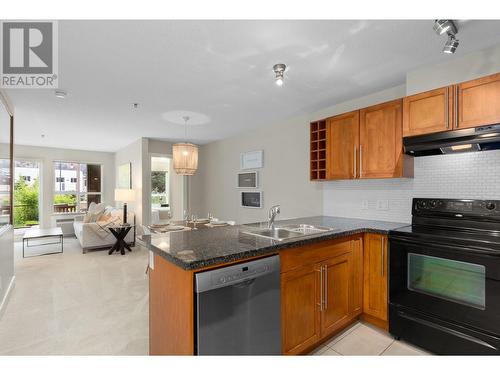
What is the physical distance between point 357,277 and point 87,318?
265cm

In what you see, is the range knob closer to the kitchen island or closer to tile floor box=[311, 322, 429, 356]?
the kitchen island

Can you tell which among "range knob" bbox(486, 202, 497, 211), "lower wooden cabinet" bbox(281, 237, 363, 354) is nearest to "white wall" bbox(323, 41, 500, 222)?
"range knob" bbox(486, 202, 497, 211)

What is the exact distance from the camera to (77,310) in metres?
2.68

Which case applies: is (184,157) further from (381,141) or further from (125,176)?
(125,176)

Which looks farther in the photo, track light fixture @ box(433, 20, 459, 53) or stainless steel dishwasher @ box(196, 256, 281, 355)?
track light fixture @ box(433, 20, 459, 53)

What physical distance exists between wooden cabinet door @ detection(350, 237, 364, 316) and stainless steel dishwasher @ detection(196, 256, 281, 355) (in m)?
0.99

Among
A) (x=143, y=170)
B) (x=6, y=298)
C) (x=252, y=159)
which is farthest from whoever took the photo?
(x=143, y=170)

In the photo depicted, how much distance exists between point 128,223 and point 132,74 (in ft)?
12.7

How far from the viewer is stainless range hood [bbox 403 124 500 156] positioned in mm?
1845

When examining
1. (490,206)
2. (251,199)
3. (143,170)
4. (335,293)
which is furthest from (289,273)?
(143,170)

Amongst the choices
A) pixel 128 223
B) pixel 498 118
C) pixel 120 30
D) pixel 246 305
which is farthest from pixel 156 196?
pixel 498 118

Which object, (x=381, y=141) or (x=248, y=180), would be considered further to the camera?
(x=248, y=180)

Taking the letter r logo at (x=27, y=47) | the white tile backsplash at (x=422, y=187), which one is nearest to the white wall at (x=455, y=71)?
the white tile backsplash at (x=422, y=187)

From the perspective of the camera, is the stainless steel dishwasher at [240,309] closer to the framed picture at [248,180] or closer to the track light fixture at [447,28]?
the track light fixture at [447,28]
